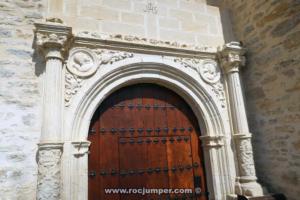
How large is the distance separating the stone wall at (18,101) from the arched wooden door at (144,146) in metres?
0.59

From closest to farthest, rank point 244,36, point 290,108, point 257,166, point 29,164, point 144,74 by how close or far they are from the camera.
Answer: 1. point 29,164
2. point 290,108
3. point 144,74
4. point 257,166
5. point 244,36

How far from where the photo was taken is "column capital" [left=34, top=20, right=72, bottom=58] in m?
2.19

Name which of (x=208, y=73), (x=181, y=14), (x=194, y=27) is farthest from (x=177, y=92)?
(x=181, y=14)

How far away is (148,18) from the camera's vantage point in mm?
2908

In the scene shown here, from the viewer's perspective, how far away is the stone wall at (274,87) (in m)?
2.50

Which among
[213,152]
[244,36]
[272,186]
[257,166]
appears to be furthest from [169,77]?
[272,186]

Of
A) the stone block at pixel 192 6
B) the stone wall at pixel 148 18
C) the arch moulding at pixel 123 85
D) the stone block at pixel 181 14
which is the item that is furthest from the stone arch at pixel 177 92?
the stone block at pixel 192 6

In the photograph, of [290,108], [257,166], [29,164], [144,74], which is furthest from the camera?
[257,166]

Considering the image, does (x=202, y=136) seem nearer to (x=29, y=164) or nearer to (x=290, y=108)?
(x=290, y=108)

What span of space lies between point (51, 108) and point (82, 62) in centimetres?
61

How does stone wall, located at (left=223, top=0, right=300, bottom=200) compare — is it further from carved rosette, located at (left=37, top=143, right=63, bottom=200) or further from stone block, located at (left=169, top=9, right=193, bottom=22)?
carved rosette, located at (left=37, top=143, right=63, bottom=200)

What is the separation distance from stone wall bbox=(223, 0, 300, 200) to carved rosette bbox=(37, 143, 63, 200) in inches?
93.1

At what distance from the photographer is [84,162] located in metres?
2.24

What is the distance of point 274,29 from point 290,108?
Result: 3.18 feet
